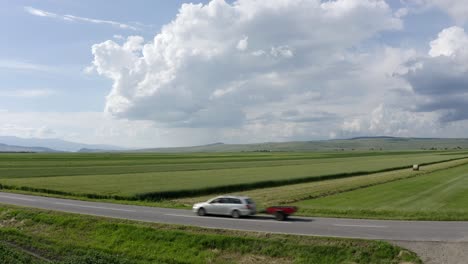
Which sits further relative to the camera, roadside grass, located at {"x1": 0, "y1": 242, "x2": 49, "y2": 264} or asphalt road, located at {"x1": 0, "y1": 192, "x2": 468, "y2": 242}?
roadside grass, located at {"x1": 0, "y1": 242, "x2": 49, "y2": 264}

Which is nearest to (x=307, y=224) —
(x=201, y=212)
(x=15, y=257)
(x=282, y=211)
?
(x=282, y=211)

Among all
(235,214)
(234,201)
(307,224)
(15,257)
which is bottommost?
(15,257)

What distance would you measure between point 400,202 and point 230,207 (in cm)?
1545

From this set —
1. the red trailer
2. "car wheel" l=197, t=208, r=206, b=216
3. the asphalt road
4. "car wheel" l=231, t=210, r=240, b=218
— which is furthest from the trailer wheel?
"car wheel" l=197, t=208, r=206, b=216

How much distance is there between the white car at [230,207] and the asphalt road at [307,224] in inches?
22.0

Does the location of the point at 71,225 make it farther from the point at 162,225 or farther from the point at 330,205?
the point at 330,205

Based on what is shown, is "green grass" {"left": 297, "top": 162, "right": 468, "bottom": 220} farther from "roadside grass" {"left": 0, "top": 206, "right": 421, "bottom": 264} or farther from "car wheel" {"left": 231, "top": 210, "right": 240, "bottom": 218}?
"roadside grass" {"left": 0, "top": 206, "right": 421, "bottom": 264}

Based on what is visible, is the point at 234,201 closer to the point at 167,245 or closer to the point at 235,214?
the point at 235,214

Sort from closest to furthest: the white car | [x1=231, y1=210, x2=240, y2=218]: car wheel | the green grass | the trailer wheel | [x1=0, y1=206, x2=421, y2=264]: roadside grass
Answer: [x1=0, y1=206, x2=421, y2=264]: roadside grass
the trailer wheel
the green grass
the white car
[x1=231, y1=210, x2=240, y2=218]: car wheel

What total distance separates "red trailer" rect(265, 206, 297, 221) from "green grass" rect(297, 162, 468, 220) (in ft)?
11.8

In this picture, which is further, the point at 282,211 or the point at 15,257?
the point at 282,211

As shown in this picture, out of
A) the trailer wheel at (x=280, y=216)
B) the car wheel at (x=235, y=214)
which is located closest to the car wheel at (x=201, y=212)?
the car wheel at (x=235, y=214)

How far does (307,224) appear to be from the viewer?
2941 cm

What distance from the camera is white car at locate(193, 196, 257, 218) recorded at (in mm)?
33062
